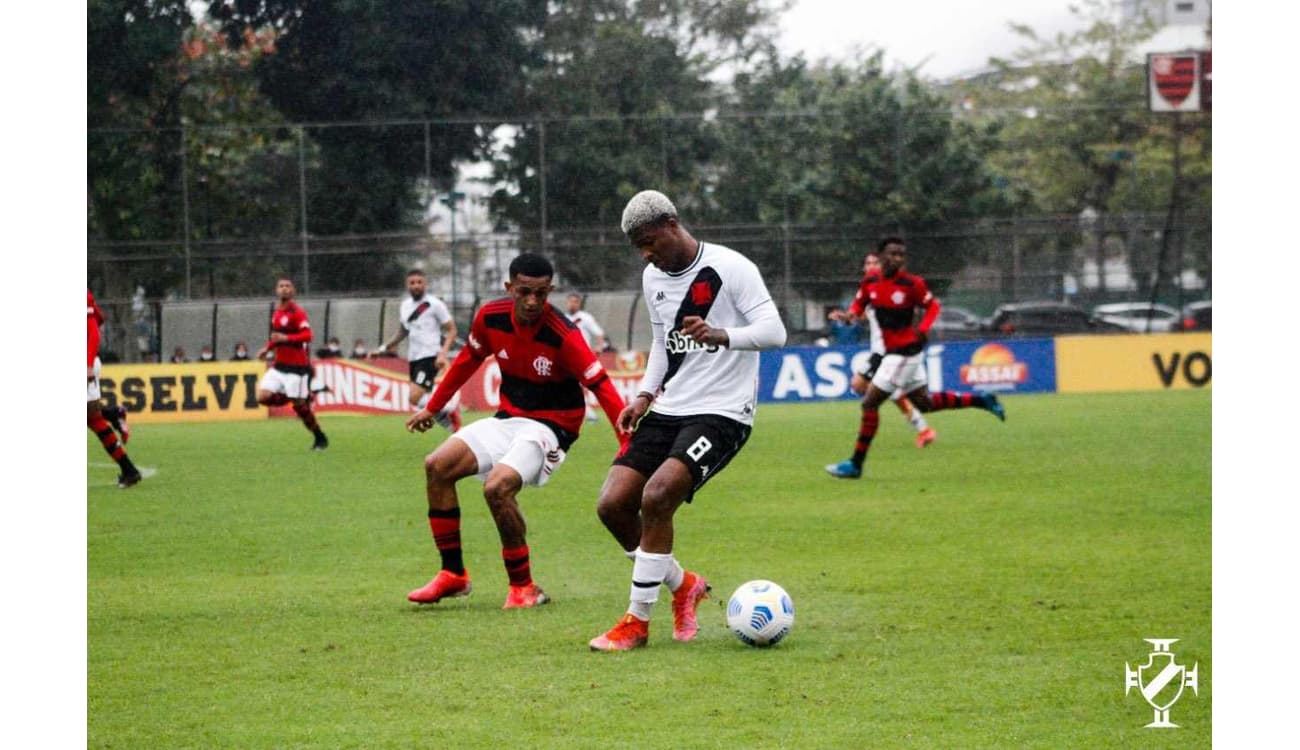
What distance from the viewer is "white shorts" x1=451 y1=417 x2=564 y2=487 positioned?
885 cm

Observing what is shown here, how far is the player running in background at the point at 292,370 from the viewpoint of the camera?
796 inches

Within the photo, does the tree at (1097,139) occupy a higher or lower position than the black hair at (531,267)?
higher

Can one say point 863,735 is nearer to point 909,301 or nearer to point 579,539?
Result: point 579,539

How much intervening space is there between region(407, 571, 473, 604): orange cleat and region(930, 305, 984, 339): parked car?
2459 cm

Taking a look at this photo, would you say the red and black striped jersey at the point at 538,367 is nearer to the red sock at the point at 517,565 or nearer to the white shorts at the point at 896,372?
the red sock at the point at 517,565

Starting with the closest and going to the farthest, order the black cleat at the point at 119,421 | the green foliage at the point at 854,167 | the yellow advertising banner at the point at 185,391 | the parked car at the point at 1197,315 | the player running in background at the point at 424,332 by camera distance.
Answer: the black cleat at the point at 119,421 → the player running in background at the point at 424,332 → the yellow advertising banner at the point at 185,391 → the parked car at the point at 1197,315 → the green foliage at the point at 854,167

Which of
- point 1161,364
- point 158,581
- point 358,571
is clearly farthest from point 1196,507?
point 1161,364

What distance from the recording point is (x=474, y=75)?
35500 mm

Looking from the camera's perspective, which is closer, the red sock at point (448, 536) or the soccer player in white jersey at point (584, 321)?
the red sock at point (448, 536)

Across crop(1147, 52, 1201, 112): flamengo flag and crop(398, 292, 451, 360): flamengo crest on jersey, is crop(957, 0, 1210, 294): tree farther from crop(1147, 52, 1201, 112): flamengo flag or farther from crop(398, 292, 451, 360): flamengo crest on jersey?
crop(398, 292, 451, 360): flamengo crest on jersey

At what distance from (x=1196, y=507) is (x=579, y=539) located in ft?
16.2

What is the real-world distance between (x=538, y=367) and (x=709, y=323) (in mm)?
1717

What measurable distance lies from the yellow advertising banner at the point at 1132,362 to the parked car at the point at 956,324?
253 cm

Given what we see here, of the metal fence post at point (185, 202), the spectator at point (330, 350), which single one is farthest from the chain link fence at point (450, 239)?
the spectator at point (330, 350)
